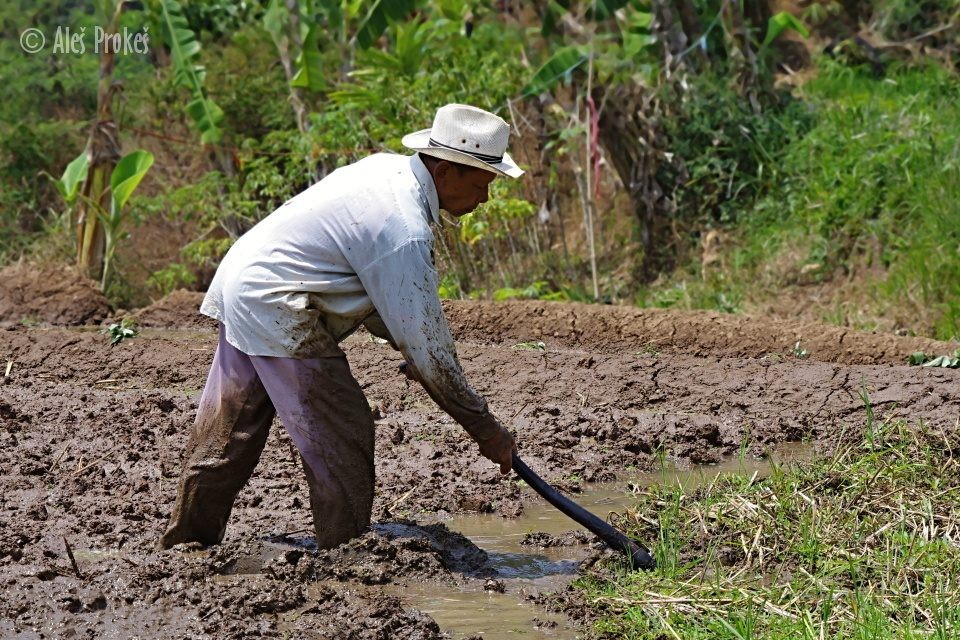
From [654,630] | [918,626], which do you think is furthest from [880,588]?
[654,630]

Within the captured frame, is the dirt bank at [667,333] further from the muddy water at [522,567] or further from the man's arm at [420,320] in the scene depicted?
the man's arm at [420,320]

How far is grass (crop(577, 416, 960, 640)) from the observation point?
11.9 ft

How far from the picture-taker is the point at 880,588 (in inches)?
156

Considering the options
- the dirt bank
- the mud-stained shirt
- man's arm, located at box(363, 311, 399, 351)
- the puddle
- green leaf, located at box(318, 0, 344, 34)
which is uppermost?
green leaf, located at box(318, 0, 344, 34)

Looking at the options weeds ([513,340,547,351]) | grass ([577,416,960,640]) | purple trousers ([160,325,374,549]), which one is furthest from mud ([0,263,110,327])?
grass ([577,416,960,640])

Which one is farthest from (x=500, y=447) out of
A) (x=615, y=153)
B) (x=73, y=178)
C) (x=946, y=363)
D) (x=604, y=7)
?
(x=73, y=178)

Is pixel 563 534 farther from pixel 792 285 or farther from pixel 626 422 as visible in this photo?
pixel 792 285

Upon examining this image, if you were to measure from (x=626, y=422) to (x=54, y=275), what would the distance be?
21.1ft

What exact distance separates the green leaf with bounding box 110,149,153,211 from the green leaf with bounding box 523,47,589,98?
3488 millimetres

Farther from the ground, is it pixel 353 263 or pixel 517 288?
pixel 353 263

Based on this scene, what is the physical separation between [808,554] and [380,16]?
24.4 feet

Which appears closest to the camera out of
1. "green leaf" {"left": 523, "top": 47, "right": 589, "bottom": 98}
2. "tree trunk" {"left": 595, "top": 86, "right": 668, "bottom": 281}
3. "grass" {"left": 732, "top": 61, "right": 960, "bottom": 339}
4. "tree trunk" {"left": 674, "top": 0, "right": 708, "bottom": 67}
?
"grass" {"left": 732, "top": 61, "right": 960, "bottom": 339}

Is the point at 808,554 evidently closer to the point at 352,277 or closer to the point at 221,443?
the point at 352,277

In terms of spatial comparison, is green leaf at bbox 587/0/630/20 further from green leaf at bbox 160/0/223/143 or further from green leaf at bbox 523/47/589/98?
green leaf at bbox 160/0/223/143
